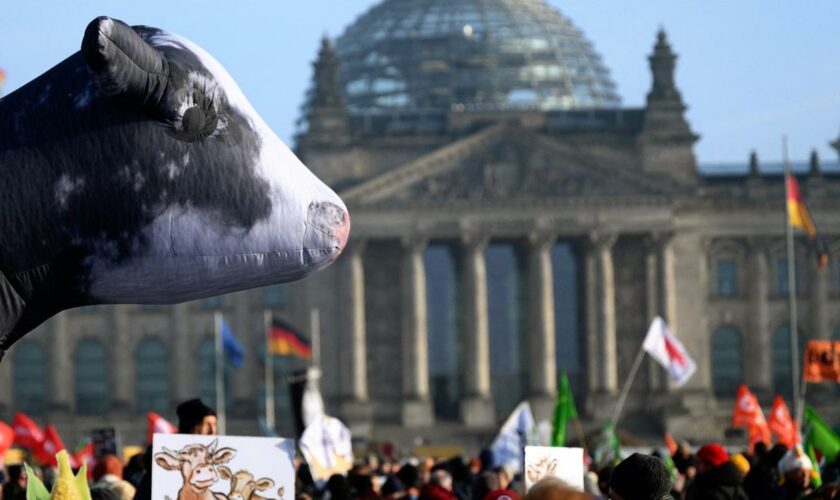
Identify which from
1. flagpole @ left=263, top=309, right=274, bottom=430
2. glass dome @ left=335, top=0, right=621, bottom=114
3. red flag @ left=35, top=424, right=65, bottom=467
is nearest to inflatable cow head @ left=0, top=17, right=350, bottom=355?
red flag @ left=35, top=424, right=65, bottom=467

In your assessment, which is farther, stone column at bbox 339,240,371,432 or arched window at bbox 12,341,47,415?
arched window at bbox 12,341,47,415

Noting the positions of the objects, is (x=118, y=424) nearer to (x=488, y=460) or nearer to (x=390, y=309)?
(x=390, y=309)

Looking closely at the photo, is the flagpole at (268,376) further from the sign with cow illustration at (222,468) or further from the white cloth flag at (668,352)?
the sign with cow illustration at (222,468)

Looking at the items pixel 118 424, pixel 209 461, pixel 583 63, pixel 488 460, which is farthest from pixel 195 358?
pixel 209 461

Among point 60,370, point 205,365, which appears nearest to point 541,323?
point 205,365

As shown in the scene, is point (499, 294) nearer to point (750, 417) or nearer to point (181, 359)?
point (181, 359)

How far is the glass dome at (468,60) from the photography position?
360 feet

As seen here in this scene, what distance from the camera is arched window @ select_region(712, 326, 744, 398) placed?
93.1 meters

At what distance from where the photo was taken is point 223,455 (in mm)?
8133

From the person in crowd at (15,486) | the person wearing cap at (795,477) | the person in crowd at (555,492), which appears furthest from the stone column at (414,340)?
the person in crowd at (555,492)

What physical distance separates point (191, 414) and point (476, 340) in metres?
78.7

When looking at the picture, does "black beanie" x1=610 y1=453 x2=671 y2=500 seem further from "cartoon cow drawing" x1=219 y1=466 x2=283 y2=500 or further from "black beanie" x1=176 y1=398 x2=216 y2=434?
"black beanie" x1=176 y1=398 x2=216 y2=434

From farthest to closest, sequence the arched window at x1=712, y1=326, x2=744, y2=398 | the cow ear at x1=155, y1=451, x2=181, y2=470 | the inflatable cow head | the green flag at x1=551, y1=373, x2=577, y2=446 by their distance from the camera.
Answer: the arched window at x1=712, y1=326, x2=744, y2=398 → the green flag at x1=551, y1=373, x2=577, y2=446 → the cow ear at x1=155, y1=451, x2=181, y2=470 → the inflatable cow head

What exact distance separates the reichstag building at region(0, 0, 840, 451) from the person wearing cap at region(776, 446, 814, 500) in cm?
6948
